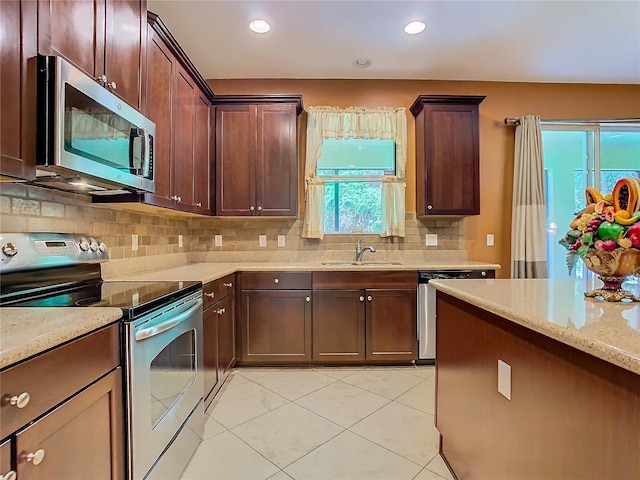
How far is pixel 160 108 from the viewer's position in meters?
2.09

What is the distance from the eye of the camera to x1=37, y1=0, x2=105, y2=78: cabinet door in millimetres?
1171

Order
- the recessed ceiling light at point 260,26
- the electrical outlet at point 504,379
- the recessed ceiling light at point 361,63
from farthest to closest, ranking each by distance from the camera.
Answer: the recessed ceiling light at point 361,63, the recessed ceiling light at point 260,26, the electrical outlet at point 504,379

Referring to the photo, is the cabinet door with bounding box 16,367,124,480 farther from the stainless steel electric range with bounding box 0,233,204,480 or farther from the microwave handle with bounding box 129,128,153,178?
the microwave handle with bounding box 129,128,153,178

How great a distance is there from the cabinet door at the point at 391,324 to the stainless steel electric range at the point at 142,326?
1.50 m

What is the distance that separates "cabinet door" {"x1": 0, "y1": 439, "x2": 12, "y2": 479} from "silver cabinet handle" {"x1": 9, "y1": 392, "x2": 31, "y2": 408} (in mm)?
68

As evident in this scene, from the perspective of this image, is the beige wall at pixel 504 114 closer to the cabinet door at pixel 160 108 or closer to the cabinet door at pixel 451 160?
the cabinet door at pixel 451 160

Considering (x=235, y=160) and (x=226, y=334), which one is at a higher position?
(x=235, y=160)

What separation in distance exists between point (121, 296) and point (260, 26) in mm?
2217

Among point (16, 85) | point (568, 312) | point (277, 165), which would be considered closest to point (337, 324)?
point (277, 165)

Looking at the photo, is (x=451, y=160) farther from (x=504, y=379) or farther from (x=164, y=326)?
(x=164, y=326)

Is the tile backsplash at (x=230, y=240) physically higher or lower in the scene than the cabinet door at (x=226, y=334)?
higher

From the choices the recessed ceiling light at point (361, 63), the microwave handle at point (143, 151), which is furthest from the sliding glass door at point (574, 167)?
the microwave handle at point (143, 151)

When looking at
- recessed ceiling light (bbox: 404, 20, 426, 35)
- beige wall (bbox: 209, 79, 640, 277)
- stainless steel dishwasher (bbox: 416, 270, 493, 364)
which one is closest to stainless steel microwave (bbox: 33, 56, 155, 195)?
recessed ceiling light (bbox: 404, 20, 426, 35)

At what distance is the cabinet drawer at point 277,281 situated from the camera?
2.84 metres
